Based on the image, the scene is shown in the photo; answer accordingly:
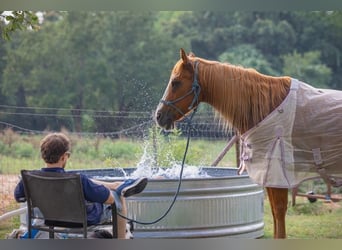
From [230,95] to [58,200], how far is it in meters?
1.19

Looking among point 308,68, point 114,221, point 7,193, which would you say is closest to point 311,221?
point 7,193

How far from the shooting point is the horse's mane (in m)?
3.70

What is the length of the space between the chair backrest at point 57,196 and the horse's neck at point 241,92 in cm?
110

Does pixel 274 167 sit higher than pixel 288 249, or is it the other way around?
pixel 274 167

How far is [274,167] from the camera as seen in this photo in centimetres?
360

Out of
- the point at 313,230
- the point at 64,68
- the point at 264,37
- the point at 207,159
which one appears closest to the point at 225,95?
the point at 313,230

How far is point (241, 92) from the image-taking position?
3732 mm

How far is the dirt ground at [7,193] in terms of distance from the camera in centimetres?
629

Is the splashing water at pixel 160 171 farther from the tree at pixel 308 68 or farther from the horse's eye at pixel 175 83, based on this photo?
the tree at pixel 308 68

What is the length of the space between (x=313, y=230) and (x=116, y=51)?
8.32 meters

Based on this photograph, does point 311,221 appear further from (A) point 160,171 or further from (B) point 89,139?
(B) point 89,139

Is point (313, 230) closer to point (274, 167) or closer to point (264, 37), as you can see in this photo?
point (274, 167)

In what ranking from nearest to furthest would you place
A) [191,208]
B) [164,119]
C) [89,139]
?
[164,119] → [191,208] → [89,139]

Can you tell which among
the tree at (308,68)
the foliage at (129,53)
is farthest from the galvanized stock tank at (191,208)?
the tree at (308,68)
